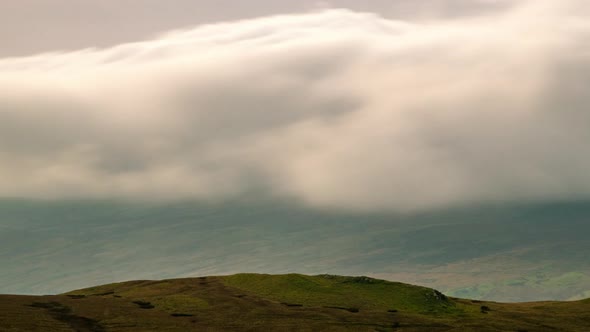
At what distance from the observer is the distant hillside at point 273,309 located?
119312mm

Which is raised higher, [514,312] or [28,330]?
[514,312]

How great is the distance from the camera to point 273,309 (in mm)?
136750

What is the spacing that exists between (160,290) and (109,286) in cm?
2598

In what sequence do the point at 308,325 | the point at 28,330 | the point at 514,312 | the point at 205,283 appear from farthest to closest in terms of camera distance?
the point at 205,283 < the point at 514,312 < the point at 308,325 < the point at 28,330

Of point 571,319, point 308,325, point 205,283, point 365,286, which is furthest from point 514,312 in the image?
point 205,283

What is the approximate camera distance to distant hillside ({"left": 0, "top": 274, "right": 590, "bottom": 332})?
119 m

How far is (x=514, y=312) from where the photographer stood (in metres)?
157

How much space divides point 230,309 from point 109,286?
5787cm

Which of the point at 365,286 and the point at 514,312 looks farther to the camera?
the point at 365,286

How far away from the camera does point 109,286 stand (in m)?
182

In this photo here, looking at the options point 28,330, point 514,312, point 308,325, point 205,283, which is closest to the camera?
point 28,330

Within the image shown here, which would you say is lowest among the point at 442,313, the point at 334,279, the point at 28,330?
the point at 28,330

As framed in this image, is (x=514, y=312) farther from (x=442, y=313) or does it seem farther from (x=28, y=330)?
(x=28, y=330)

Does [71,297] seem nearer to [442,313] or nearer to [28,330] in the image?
[28,330]
